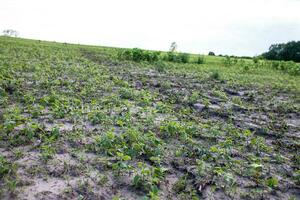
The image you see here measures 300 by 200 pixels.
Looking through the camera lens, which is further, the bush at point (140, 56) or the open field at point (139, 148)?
the bush at point (140, 56)

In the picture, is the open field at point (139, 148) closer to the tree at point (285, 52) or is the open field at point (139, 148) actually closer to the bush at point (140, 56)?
the bush at point (140, 56)

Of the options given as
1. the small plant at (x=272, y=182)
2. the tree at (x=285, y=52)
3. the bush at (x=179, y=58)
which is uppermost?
the tree at (x=285, y=52)

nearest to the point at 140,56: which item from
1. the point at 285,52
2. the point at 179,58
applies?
the point at 179,58

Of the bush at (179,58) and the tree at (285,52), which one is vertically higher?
the tree at (285,52)

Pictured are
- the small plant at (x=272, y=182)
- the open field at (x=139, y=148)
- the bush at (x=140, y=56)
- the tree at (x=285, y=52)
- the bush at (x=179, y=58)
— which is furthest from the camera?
the tree at (x=285, y=52)

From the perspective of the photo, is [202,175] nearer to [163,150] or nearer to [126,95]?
[163,150]

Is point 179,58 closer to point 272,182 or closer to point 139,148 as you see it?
point 139,148

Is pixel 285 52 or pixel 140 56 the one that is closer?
pixel 140 56

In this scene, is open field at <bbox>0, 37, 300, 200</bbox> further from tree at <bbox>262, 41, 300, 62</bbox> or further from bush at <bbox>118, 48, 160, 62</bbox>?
tree at <bbox>262, 41, 300, 62</bbox>

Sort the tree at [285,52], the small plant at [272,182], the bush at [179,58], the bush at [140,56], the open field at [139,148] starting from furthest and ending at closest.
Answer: the tree at [285,52] < the bush at [179,58] < the bush at [140,56] < the small plant at [272,182] < the open field at [139,148]

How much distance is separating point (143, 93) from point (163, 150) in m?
4.01

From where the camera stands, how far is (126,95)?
805 centimetres

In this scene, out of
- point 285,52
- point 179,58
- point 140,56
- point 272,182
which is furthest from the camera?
point 285,52

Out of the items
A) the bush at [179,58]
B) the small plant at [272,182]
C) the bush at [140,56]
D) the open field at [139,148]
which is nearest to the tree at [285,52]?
the bush at [179,58]
